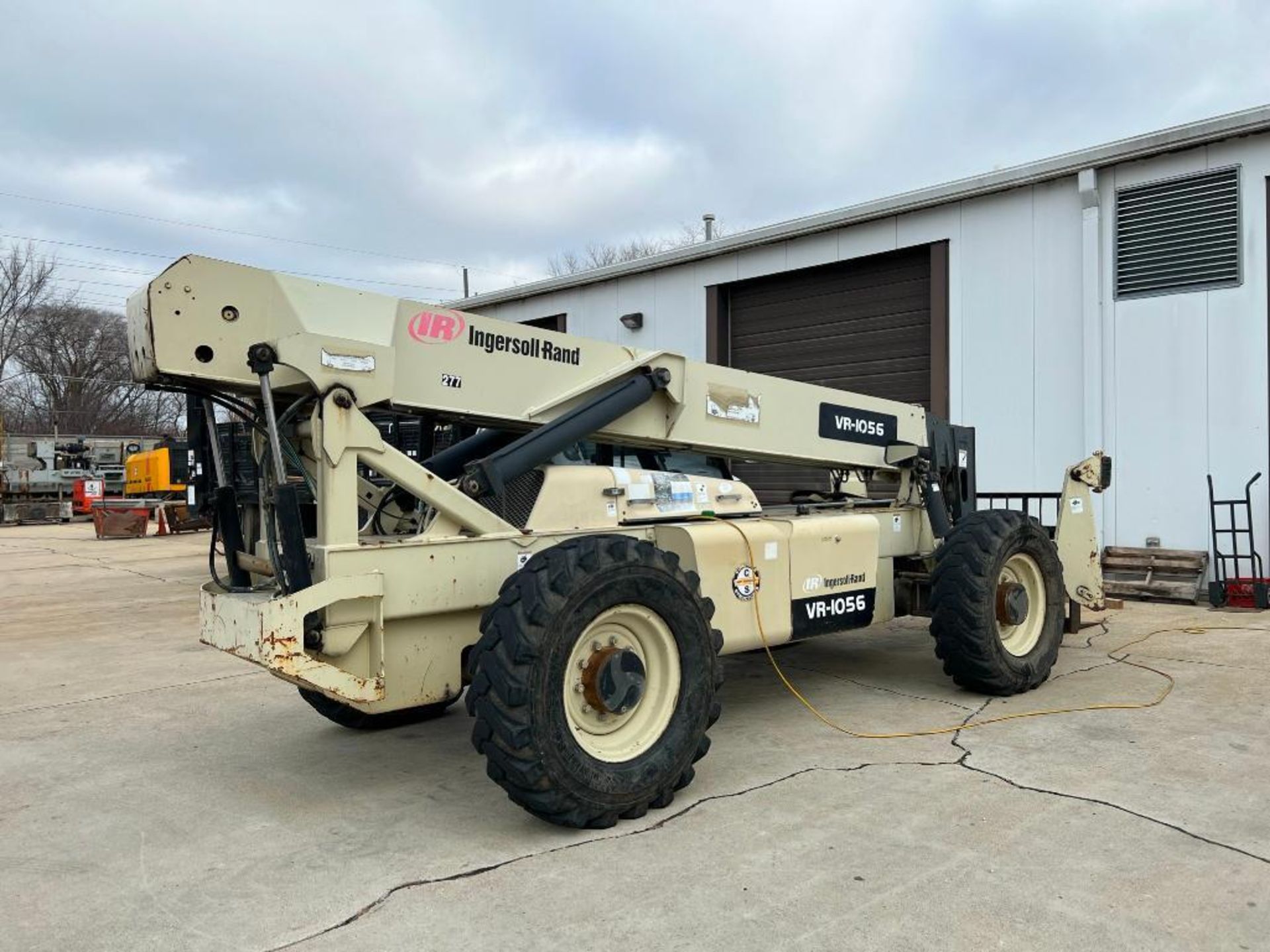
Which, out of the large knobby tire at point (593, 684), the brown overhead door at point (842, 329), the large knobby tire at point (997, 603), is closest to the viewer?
the large knobby tire at point (593, 684)

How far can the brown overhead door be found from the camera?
40.3 feet

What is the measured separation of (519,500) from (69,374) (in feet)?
179

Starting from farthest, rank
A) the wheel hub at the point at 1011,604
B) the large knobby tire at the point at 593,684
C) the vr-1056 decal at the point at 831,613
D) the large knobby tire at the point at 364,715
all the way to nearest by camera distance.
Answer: the wheel hub at the point at 1011,604 → the vr-1056 decal at the point at 831,613 → the large knobby tire at the point at 364,715 → the large knobby tire at the point at 593,684

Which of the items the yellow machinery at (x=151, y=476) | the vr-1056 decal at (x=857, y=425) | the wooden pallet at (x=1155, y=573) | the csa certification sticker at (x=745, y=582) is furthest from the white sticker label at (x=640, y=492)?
the yellow machinery at (x=151, y=476)

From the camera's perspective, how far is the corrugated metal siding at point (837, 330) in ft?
40.6

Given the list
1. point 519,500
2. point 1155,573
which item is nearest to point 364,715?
point 519,500

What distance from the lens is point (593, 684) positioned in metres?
3.96

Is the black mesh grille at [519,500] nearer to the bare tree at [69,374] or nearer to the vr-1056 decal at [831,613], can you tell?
the vr-1056 decal at [831,613]

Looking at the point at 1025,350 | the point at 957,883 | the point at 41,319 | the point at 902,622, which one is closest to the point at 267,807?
the point at 957,883

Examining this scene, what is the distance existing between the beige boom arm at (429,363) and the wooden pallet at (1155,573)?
5768 millimetres

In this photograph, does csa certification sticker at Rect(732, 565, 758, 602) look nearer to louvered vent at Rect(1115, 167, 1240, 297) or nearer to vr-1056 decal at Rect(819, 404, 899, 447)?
vr-1056 decal at Rect(819, 404, 899, 447)

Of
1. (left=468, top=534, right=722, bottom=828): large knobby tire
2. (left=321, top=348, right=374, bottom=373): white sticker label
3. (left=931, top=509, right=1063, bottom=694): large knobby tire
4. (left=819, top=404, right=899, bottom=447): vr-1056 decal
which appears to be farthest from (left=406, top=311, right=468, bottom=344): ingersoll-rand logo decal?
(left=931, top=509, right=1063, bottom=694): large knobby tire

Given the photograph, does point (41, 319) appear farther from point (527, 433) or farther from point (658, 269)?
point (527, 433)

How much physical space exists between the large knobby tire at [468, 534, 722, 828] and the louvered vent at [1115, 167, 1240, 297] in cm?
835
